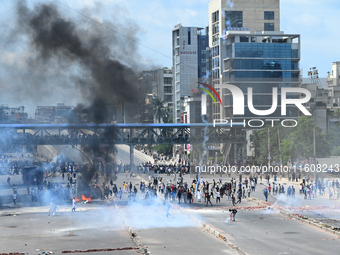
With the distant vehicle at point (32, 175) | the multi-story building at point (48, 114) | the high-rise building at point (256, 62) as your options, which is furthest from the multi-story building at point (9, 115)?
the high-rise building at point (256, 62)

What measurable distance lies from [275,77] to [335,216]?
256 ft

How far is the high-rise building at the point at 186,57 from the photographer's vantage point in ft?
475

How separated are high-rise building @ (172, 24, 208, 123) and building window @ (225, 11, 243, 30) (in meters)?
25.9

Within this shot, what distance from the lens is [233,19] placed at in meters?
118

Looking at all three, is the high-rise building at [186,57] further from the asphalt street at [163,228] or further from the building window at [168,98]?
the asphalt street at [163,228]

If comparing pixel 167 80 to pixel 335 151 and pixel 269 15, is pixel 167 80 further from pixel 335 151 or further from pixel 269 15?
pixel 335 151

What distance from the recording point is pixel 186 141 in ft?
316

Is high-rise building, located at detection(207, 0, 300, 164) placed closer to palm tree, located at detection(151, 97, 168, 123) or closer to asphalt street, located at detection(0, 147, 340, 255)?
palm tree, located at detection(151, 97, 168, 123)

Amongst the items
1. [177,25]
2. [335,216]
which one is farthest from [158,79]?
[335,216]

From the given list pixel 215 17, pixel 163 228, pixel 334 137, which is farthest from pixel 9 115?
pixel 163 228

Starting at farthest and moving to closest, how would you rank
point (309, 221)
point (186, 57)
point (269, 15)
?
point (186, 57) → point (269, 15) → point (309, 221)

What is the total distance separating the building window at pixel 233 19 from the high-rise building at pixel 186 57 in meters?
25.9

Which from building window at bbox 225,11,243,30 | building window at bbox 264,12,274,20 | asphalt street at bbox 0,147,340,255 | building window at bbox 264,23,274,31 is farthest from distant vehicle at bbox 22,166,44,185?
building window at bbox 264,12,274,20

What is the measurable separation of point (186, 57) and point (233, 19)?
28.9m
